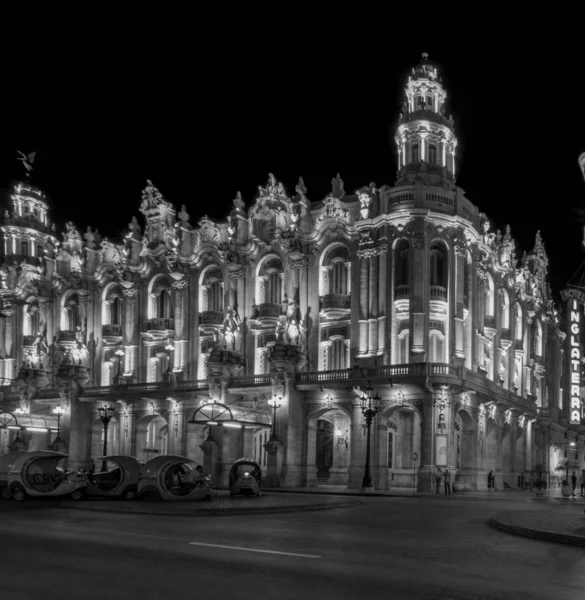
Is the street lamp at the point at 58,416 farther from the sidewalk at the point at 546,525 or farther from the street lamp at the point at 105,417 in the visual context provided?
the sidewalk at the point at 546,525

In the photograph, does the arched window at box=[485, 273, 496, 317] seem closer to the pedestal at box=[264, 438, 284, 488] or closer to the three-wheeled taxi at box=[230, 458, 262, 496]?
the pedestal at box=[264, 438, 284, 488]

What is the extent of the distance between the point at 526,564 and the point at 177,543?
659cm

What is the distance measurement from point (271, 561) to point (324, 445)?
146 ft

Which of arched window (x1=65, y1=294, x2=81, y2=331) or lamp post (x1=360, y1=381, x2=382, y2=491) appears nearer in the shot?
lamp post (x1=360, y1=381, x2=382, y2=491)

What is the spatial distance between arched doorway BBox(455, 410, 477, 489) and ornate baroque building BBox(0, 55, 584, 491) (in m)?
0.10

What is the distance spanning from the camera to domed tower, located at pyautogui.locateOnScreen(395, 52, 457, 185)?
5569cm

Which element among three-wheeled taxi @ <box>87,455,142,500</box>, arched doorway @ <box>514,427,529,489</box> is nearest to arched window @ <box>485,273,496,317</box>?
arched doorway @ <box>514,427,529,489</box>

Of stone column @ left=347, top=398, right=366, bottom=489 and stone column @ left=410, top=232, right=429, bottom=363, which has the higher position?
stone column @ left=410, top=232, right=429, bottom=363

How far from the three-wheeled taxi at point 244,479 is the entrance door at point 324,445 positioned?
22.8 metres

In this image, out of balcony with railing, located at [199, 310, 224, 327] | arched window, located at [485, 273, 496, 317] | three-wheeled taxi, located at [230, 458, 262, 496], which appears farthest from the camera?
arched window, located at [485, 273, 496, 317]

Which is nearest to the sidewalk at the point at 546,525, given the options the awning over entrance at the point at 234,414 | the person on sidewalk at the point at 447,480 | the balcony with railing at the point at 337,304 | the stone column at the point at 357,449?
the person on sidewalk at the point at 447,480

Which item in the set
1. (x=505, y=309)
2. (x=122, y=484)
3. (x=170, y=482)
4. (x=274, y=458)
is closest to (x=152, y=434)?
(x=274, y=458)

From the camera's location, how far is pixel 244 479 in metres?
33.4

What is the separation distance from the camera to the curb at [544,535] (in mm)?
17391
